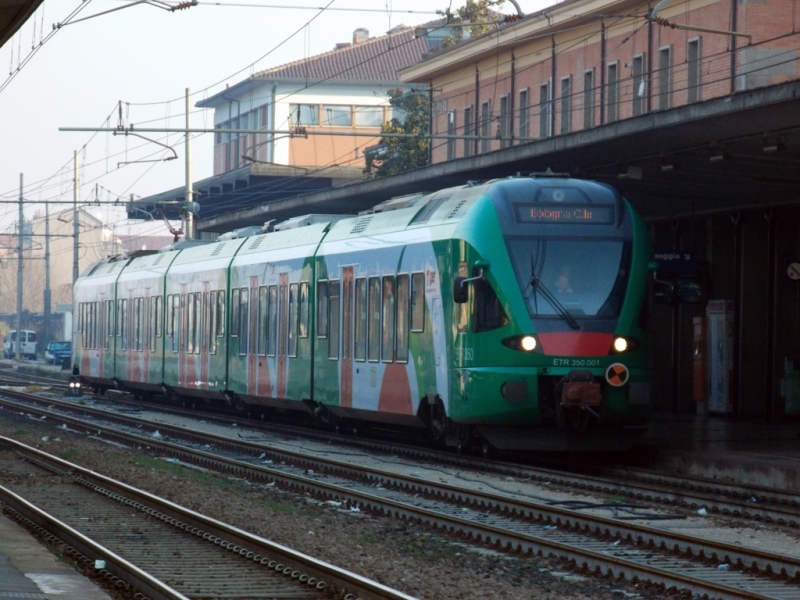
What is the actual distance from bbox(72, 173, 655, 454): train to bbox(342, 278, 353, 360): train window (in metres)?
0.03

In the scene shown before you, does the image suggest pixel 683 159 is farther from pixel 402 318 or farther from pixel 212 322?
pixel 212 322

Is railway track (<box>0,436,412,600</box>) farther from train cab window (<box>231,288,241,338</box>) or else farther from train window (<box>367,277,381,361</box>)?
train cab window (<box>231,288,241,338</box>)

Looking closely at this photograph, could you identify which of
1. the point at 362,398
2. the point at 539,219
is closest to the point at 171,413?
the point at 362,398

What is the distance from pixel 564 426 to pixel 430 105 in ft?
106

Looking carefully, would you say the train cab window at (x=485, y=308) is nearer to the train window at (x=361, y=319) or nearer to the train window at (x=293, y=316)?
the train window at (x=361, y=319)

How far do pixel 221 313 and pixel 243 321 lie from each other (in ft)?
4.42

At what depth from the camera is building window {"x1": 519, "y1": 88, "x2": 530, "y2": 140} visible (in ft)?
133

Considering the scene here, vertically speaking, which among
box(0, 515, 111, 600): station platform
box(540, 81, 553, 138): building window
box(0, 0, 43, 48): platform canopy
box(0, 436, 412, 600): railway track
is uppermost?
box(540, 81, 553, 138): building window

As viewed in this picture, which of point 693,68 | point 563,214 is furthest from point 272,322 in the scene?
point 693,68

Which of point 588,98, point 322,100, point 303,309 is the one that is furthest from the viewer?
point 322,100

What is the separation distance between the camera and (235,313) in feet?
82.1

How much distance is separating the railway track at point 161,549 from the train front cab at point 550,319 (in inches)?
169

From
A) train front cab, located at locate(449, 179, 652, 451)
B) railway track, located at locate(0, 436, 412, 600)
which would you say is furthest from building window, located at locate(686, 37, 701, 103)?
railway track, located at locate(0, 436, 412, 600)

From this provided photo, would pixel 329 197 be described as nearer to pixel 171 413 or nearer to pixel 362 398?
pixel 171 413
